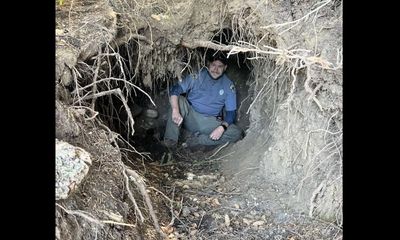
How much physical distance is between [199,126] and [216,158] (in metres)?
0.96

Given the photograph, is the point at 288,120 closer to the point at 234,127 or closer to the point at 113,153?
the point at 113,153

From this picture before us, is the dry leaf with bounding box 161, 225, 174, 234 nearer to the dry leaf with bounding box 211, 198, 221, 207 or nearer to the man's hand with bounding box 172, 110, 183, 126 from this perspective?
the dry leaf with bounding box 211, 198, 221, 207

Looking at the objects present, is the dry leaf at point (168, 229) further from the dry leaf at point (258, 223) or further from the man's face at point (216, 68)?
the man's face at point (216, 68)

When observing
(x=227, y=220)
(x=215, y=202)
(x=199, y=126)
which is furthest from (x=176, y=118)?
(x=227, y=220)

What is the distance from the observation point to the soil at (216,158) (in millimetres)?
3262

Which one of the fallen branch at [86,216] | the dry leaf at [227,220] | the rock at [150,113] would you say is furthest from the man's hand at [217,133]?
the fallen branch at [86,216]

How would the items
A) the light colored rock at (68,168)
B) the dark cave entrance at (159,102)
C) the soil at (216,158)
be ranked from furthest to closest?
the dark cave entrance at (159,102), the soil at (216,158), the light colored rock at (68,168)

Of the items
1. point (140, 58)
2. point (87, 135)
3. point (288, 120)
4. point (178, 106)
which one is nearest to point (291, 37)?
point (288, 120)

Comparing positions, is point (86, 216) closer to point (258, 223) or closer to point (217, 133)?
point (258, 223)

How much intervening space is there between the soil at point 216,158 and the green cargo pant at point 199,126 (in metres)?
0.66

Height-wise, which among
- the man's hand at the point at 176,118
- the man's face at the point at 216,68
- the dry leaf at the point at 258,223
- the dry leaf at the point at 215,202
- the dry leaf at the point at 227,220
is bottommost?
the dry leaf at the point at 258,223

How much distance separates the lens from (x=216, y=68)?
5746 millimetres

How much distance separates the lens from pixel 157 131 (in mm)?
6199
